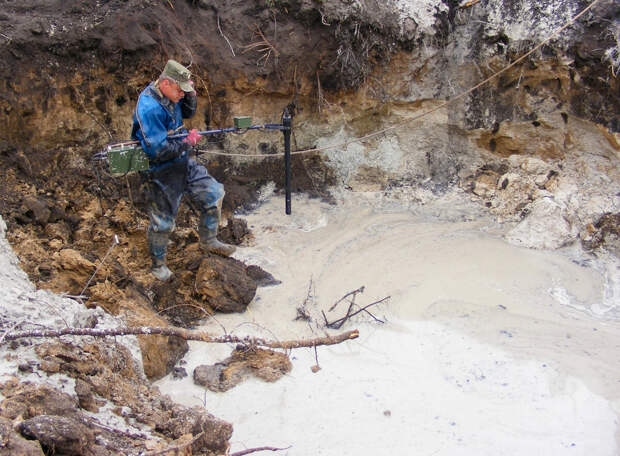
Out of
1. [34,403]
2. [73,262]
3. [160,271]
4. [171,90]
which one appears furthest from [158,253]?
[34,403]

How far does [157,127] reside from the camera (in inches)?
162

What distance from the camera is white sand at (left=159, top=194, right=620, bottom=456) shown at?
10.8 feet

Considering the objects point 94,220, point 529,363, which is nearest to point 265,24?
point 94,220

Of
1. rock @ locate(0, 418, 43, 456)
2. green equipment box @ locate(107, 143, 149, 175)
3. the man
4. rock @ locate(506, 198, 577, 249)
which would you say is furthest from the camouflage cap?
rock @ locate(506, 198, 577, 249)

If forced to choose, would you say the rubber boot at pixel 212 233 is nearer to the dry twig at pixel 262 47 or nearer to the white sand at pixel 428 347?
the white sand at pixel 428 347

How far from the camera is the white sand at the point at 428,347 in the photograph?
329 cm

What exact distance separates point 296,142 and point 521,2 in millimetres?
2909

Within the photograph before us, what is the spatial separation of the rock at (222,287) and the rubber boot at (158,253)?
0.36 meters

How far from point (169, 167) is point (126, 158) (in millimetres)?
373

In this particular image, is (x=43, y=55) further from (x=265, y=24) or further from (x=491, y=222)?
(x=491, y=222)

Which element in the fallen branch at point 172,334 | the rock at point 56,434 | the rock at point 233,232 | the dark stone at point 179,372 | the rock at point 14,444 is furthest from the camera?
the rock at point 233,232

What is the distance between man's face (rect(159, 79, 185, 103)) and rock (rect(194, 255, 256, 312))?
1338 millimetres

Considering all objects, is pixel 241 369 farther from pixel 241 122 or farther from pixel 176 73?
pixel 241 122

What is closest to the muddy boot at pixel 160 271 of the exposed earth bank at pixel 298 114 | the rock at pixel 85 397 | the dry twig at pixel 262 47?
the exposed earth bank at pixel 298 114
